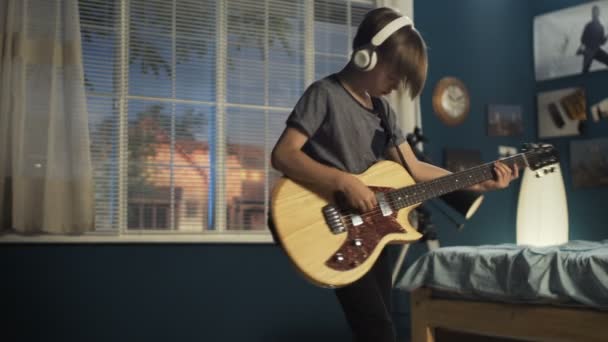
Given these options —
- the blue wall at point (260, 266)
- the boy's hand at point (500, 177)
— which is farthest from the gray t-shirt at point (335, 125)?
the blue wall at point (260, 266)

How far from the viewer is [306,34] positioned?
13.9ft

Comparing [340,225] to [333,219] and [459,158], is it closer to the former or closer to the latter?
[333,219]

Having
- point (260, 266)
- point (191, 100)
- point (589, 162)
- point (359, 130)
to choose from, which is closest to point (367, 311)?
point (359, 130)

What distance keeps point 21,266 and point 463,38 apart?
3299 mm

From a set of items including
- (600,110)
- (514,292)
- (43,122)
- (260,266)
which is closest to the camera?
(514,292)

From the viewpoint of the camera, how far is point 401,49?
189 cm

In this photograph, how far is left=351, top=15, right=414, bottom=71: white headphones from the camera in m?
1.86

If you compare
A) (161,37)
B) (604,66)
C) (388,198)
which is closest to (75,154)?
(161,37)

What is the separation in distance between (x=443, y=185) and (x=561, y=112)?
3230 mm

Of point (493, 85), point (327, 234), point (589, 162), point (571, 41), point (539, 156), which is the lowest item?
point (327, 234)

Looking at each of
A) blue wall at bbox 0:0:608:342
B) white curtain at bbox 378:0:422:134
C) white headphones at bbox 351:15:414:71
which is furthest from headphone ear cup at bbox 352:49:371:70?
white curtain at bbox 378:0:422:134

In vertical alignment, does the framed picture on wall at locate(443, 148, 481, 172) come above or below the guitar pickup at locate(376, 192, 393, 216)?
above

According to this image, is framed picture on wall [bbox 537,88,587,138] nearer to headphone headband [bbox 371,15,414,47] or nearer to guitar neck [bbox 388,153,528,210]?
guitar neck [bbox 388,153,528,210]

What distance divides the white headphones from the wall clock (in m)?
2.94
